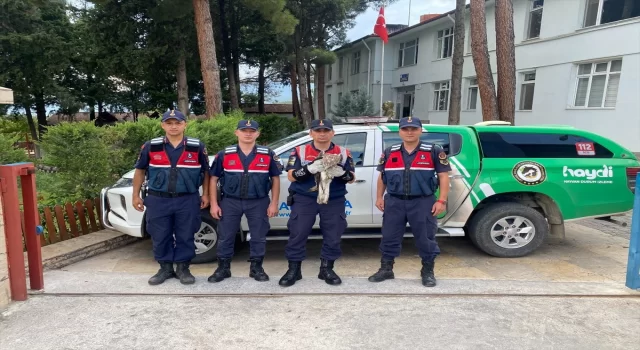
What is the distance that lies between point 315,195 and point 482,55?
7.58m

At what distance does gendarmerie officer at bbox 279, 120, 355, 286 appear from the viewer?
12.0 feet

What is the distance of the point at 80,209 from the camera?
5215 mm

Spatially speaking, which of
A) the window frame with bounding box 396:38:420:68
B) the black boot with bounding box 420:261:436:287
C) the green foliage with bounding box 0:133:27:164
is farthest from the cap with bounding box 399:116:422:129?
the window frame with bounding box 396:38:420:68

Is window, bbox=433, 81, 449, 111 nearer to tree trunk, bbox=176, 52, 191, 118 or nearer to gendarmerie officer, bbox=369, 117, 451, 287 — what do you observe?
tree trunk, bbox=176, 52, 191, 118

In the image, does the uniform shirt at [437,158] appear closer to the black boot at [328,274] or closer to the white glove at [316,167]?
the white glove at [316,167]

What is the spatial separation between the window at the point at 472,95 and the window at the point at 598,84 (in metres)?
5.32

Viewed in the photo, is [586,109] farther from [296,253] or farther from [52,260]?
[52,260]

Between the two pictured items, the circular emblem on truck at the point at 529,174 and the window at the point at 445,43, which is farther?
the window at the point at 445,43

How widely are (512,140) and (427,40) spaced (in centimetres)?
2012

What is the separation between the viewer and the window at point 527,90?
664 inches

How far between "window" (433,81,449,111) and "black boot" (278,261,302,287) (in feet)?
64.7

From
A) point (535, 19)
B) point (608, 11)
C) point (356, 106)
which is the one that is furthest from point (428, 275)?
point (535, 19)

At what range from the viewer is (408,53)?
84.3 feet

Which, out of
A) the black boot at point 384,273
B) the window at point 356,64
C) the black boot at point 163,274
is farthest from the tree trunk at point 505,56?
the window at point 356,64
